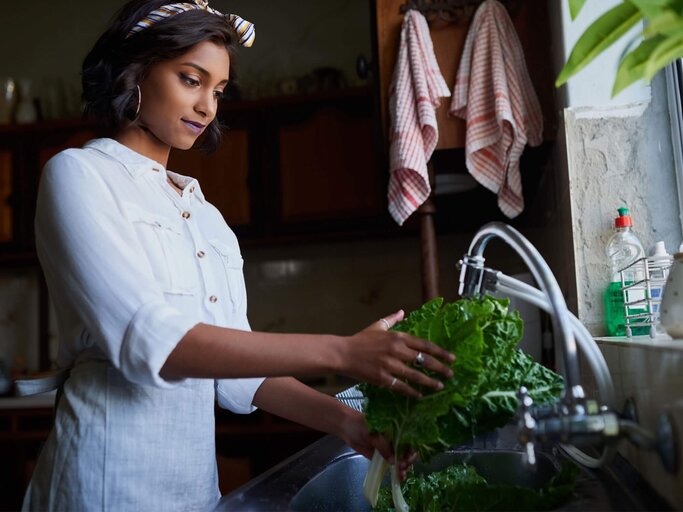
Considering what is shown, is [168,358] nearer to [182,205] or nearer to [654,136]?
[182,205]

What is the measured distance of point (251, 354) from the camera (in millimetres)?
835

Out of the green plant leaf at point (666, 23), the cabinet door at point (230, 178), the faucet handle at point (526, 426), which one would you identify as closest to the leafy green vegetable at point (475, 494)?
the faucet handle at point (526, 426)

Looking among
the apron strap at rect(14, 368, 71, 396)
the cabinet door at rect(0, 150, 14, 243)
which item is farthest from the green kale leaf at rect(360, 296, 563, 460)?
the cabinet door at rect(0, 150, 14, 243)

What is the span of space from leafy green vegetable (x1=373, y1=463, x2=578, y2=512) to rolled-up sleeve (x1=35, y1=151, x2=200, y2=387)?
1.41 feet

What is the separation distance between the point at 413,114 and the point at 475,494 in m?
1.16

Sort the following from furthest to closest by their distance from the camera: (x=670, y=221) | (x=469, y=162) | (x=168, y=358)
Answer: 1. (x=469, y=162)
2. (x=670, y=221)
3. (x=168, y=358)

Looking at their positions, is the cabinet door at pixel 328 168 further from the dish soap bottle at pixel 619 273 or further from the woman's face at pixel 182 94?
the woman's face at pixel 182 94

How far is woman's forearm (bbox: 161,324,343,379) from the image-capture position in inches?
32.4

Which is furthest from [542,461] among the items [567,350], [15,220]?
[15,220]

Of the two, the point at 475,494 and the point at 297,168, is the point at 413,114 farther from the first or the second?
the point at 297,168

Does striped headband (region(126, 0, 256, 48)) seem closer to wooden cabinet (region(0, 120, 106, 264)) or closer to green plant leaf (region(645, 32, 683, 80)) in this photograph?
green plant leaf (region(645, 32, 683, 80))

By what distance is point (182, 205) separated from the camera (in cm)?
123

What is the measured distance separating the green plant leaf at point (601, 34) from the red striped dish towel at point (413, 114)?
1098 millimetres

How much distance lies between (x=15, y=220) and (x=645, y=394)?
3.47m
